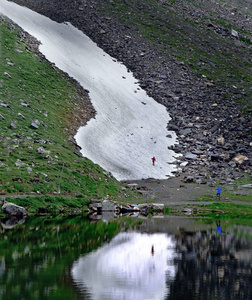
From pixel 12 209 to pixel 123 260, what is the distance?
17.9m

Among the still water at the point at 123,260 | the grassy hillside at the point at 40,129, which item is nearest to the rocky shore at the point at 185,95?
the grassy hillside at the point at 40,129

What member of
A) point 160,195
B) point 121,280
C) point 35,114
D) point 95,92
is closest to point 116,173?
point 160,195

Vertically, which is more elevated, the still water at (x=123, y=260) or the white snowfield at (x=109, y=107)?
the white snowfield at (x=109, y=107)

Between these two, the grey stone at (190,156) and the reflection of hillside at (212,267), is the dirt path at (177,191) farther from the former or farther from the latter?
the reflection of hillside at (212,267)

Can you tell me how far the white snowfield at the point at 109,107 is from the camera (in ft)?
225

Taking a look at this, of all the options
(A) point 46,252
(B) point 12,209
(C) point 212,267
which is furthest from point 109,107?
(C) point 212,267

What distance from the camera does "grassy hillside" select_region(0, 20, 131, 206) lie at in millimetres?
51469

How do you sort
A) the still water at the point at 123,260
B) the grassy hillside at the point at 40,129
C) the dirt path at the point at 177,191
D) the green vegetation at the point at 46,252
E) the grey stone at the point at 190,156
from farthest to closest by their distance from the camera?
the grey stone at the point at 190,156, the dirt path at the point at 177,191, the grassy hillside at the point at 40,129, the still water at the point at 123,260, the green vegetation at the point at 46,252

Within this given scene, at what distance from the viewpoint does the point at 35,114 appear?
219 feet

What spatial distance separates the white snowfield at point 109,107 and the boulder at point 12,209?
21.1 meters

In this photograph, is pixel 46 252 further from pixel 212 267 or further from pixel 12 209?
pixel 12 209

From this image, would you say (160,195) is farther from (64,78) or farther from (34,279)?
(34,279)

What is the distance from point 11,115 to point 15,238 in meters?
32.0

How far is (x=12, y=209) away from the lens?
145 ft
